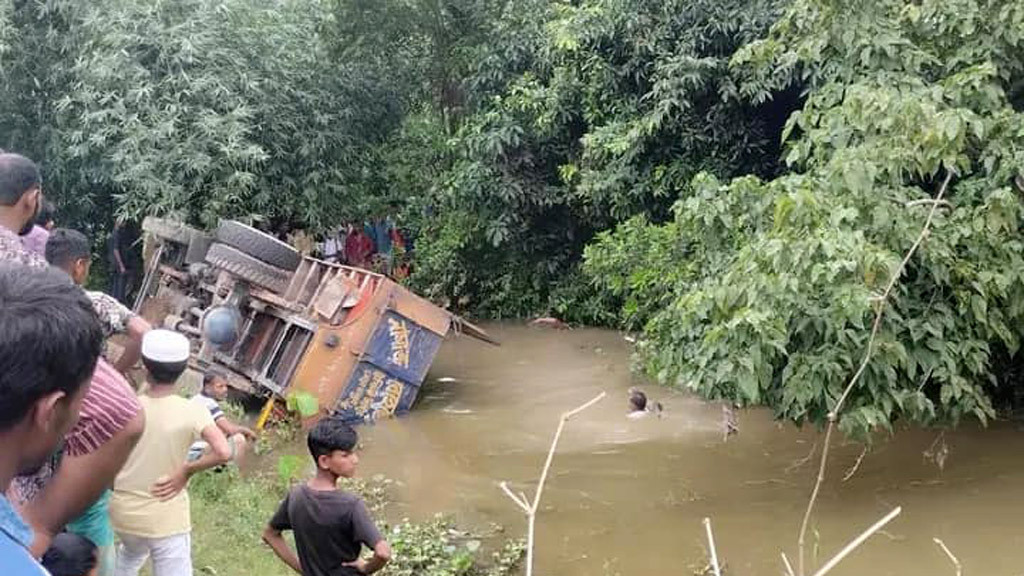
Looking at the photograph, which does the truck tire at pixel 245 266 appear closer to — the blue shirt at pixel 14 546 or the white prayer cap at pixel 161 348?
the white prayer cap at pixel 161 348

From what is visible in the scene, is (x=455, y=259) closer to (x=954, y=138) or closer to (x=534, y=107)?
(x=534, y=107)

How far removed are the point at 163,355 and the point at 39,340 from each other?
88.6 inches

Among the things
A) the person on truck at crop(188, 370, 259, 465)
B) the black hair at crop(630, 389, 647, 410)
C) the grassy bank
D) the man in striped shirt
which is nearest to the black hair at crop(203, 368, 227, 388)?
the person on truck at crop(188, 370, 259, 465)

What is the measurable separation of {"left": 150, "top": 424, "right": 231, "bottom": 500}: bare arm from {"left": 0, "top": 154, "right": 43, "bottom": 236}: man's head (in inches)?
40.0

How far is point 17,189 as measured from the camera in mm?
3633

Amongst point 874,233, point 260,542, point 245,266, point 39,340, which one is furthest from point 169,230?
point 39,340

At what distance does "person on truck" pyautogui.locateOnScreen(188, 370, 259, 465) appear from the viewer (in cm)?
462

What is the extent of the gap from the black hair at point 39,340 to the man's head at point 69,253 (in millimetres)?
2190

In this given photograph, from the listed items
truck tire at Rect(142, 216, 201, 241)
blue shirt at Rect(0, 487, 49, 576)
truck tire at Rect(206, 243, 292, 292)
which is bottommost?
truck tire at Rect(142, 216, 201, 241)

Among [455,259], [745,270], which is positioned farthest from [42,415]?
[455,259]

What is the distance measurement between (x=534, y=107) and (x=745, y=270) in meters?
7.32

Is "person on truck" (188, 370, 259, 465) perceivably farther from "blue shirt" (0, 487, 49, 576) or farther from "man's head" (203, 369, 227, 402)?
"blue shirt" (0, 487, 49, 576)

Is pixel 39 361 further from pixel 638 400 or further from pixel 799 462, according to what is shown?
pixel 638 400

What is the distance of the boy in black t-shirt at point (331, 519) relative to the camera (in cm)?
353
